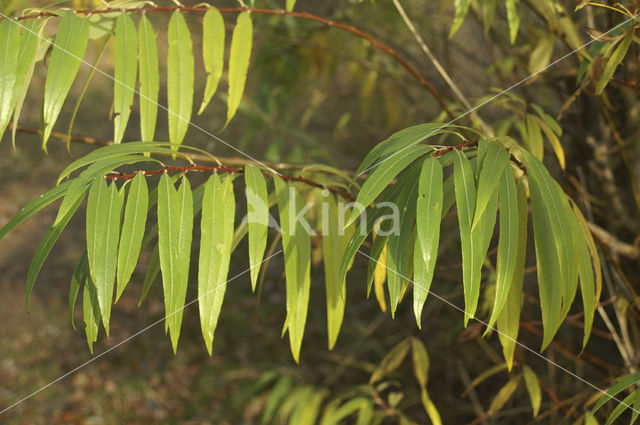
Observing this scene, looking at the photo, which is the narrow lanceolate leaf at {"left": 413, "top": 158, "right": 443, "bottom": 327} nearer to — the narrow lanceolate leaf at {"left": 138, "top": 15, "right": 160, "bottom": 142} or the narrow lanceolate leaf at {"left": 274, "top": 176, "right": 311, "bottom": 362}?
the narrow lanceolate leaf at {"left": 274, "top": 176, "right": 311, "bottom": 362}

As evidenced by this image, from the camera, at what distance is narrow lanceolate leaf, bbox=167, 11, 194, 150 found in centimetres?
73

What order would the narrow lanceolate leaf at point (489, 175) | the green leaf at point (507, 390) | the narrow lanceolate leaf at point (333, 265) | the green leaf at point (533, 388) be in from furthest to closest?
the green leaf at point (507, 390) → the green leaf at point (533, 388) → the narrow lanceolate leaf at point (333, 265) → the narrow lanceolate leaf at point (489, 175)

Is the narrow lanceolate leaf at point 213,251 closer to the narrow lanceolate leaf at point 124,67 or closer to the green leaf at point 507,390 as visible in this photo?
the narrow lanceolate leaf at point 124,67

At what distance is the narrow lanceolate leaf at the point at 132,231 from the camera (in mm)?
595

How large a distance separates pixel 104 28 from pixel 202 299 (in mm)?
413

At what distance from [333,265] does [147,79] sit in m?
0.36

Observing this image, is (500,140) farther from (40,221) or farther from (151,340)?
(40,221)

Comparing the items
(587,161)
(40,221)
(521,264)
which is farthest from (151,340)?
(521,264)

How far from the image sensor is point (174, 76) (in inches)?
29.2

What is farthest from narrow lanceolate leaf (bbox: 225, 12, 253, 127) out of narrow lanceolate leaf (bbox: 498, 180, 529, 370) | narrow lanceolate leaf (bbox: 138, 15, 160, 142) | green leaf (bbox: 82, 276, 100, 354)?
narrow lanceolate leaf (bbox: 498, 180, 529, 370)

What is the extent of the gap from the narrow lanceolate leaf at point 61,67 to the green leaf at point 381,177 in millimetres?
391

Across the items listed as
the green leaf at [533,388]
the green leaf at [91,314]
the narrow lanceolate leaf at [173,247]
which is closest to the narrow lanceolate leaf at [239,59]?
the narrow lanceolate leaf at [173,247]

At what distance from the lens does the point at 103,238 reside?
1.94 ft

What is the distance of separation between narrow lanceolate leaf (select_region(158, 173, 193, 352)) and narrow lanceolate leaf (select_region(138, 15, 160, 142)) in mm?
143
